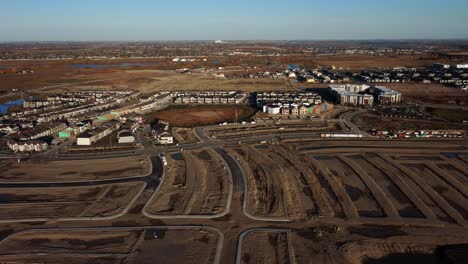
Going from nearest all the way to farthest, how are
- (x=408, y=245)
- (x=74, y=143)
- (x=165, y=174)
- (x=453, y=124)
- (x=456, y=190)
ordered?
(x=408, y=245) → (x=456, y=190) → (x=165, y=174) → (x=74, y=143) → (x=453, y=124)

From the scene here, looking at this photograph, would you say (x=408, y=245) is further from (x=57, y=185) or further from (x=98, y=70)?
(x=98, y=70)

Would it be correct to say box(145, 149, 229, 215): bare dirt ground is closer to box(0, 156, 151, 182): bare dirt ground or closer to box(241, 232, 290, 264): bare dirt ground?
box(0, 156, 151, 182): bare dirt ground

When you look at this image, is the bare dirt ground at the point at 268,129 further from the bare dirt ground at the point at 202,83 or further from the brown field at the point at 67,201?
the bare dirt ground at the point at 202,83

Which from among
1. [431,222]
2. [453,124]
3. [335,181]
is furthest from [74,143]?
[453,124]

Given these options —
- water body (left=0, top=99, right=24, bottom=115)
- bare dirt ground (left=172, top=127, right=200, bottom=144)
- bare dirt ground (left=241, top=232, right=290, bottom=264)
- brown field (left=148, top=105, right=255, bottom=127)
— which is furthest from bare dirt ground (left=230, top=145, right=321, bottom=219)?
water body (left=0, top=99, right=24, bottom=115)

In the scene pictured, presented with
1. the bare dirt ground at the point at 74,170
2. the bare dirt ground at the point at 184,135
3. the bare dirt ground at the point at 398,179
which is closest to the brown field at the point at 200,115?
the bare dirt ground at the point at 184,135

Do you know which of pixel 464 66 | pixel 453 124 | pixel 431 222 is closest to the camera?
pixel 431 222
